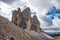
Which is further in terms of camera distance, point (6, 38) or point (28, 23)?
point (28, 23)

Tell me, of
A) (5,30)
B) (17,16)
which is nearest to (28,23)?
(17,16)

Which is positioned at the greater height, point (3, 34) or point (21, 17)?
point (21, 17)

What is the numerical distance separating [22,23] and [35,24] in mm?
20386

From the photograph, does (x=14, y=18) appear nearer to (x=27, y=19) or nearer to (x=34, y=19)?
(x=27, y=19)

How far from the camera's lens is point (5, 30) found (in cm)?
2297

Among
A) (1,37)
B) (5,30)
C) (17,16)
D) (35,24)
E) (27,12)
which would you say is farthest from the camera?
(35,24)

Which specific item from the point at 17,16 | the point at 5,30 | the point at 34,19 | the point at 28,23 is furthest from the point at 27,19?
the point at 5,30

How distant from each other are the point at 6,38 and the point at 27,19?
64.1 m

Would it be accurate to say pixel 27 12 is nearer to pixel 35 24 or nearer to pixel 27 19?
pixel 27 19

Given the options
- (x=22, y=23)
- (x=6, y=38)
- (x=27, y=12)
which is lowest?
(x=6, y=38)

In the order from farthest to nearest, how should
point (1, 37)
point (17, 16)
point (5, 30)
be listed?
point (17, 16), point (5, 30), point (1, 37)

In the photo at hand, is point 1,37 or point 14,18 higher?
point 14,18

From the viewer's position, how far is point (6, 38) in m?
21.1

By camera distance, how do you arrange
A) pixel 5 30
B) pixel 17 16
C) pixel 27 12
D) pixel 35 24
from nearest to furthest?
pixel 5 30 < pixel 17 16 < pixel 27 12 < pixel 35 24
